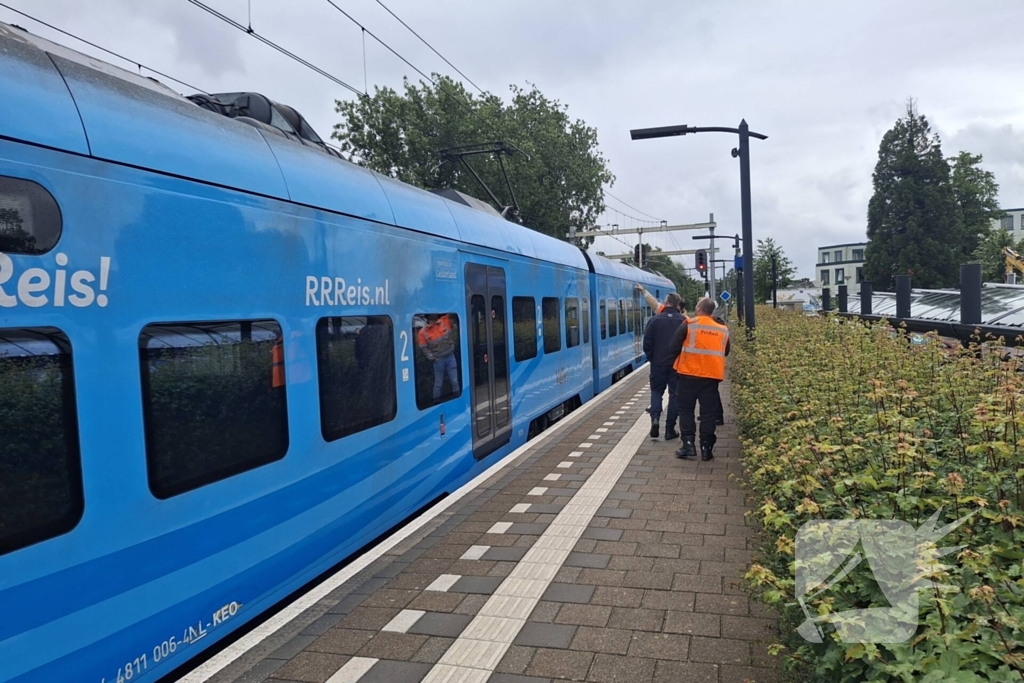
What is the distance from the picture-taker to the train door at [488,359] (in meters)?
7.29

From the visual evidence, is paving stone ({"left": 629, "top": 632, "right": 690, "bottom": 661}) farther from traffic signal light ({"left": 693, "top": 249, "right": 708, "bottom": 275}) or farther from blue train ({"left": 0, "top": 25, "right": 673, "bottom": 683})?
traffic signal light ({"left": 693, "top": 249, "right": 708, "bottom": 275})

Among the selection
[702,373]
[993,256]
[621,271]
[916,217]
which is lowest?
[702,373]

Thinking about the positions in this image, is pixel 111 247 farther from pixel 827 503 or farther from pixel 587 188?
pixel 587 188

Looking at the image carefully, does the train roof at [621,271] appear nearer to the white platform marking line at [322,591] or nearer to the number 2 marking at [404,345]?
the white platform marking line at [322,591]

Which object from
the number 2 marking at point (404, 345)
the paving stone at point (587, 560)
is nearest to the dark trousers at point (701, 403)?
the paving stone at point (587, 560)

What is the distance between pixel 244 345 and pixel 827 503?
2998 mm

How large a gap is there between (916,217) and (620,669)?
2457 inches

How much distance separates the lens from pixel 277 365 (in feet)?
13.4

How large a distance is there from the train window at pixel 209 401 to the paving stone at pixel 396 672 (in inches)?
48.4

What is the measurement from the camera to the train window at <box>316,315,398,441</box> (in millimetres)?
4527

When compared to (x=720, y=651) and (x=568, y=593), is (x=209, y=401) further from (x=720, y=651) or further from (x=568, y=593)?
(x=720, y=651)

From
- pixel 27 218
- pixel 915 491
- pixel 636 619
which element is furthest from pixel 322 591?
pixel 915 491

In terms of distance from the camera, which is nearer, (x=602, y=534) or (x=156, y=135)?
(x=156, y=135)

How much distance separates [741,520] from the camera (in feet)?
17.3
